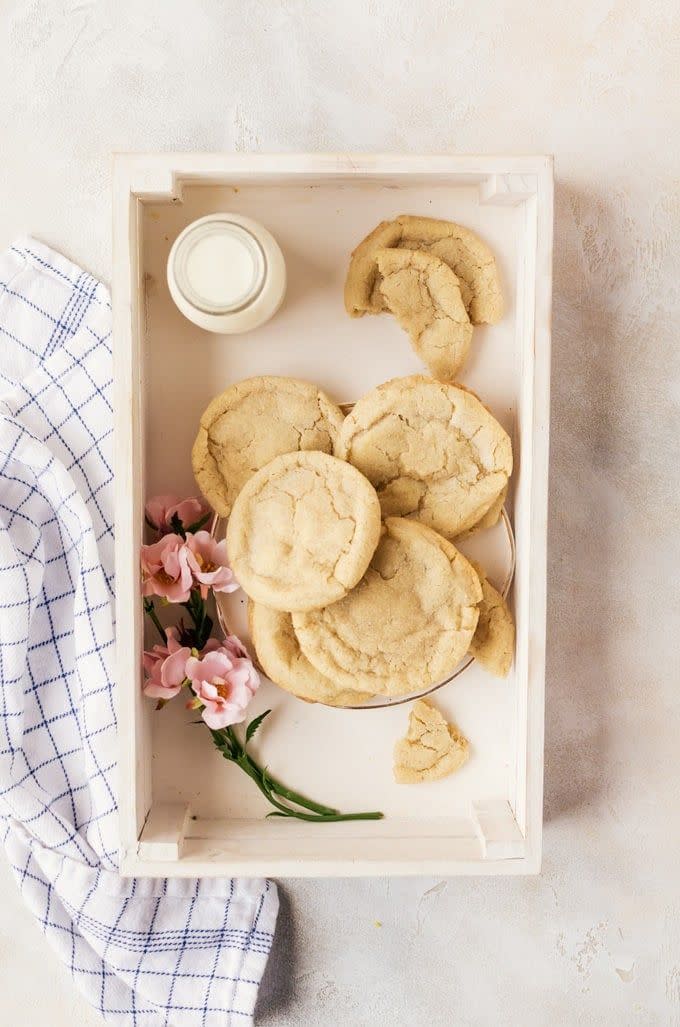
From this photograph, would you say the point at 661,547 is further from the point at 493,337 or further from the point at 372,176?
the point at 372,176

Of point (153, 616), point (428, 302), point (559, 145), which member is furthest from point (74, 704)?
point (559, 145)

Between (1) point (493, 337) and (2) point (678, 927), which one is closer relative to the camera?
(1) point (493, 337)

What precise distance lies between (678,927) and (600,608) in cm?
44

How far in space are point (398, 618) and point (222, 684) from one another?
8.3 inches

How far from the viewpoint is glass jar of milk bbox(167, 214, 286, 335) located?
0.87 meters

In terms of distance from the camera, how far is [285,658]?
910mm

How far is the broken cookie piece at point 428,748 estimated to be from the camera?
982mm

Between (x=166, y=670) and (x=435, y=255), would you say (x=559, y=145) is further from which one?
(x=166, y=670)

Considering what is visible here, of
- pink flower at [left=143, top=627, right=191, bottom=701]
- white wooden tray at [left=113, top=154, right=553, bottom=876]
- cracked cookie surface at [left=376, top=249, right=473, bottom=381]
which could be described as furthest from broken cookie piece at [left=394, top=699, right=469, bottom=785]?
cracked cookie surface at [left=376, top=249, right=473, bottom=381]

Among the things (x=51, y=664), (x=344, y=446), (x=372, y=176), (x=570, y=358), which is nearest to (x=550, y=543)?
(x=570, y=358)

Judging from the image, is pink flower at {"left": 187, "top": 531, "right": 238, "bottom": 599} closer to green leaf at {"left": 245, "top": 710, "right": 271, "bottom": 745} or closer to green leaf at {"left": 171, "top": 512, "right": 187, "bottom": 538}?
green leaf at {"left": 171, "top": 512, "right": 187, "bottom": 538}

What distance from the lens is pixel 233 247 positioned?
875 millimetres

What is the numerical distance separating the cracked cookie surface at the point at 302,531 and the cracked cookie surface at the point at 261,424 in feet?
0.16

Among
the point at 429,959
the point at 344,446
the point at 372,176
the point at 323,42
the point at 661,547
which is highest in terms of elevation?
the point at 323,42
